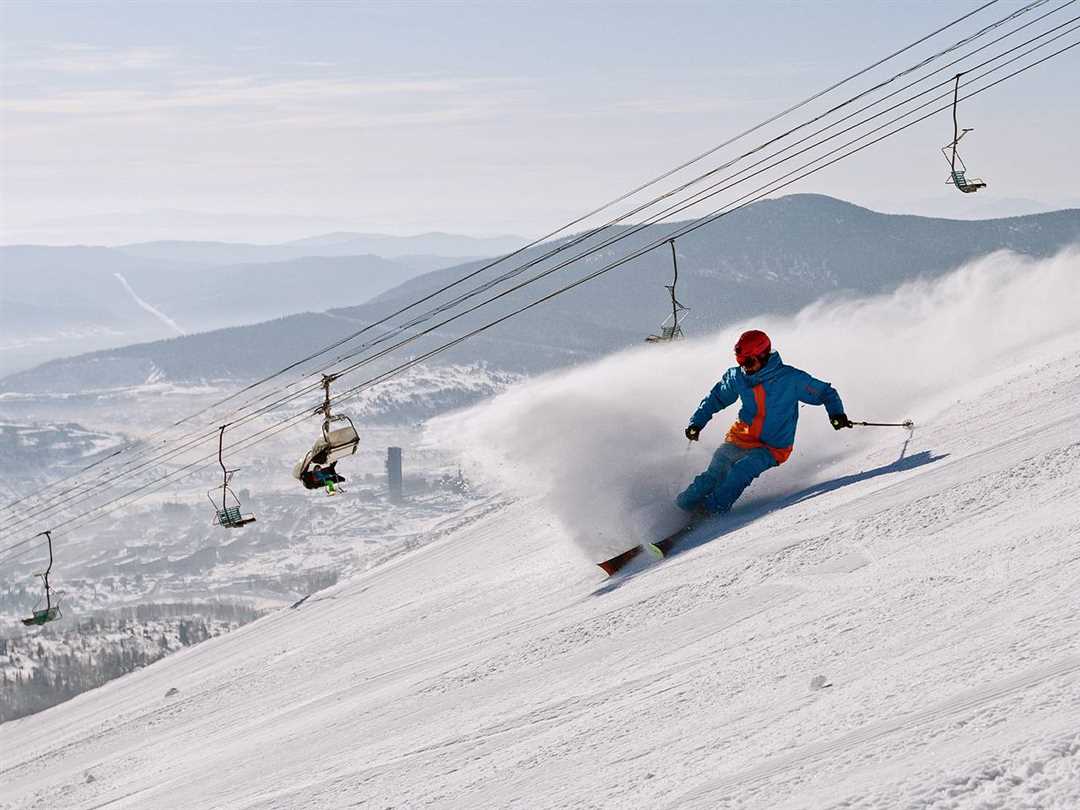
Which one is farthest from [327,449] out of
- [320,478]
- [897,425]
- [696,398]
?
[897,425]

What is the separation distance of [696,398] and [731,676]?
9.04m

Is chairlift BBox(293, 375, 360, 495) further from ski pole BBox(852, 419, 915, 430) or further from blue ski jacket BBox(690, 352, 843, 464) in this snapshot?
ski pole BBox(852, 419, 915, 430)

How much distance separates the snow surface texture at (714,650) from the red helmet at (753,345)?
1616 millimetres

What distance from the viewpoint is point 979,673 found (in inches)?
234

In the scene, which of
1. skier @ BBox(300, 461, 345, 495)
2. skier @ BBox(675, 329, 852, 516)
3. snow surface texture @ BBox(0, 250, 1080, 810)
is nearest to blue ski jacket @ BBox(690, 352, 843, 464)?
skier @ BBox(675, 329, 852, 516)

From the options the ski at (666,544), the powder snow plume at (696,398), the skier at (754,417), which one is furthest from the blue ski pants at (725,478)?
the powder snow plume at (696,398)

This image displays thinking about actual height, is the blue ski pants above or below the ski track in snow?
above

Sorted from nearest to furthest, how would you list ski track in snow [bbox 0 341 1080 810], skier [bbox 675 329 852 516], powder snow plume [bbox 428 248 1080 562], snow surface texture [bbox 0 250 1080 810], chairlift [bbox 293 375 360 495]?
ski track in snow [bbox 0 341 1080 810] < snow surface texture [bbox 0 250 1080 810] < skier [bbox 675 329 852 516] < powder snow plume [bbox 428 248 1080 562] < chairlift [bbox 293 375 360 495]

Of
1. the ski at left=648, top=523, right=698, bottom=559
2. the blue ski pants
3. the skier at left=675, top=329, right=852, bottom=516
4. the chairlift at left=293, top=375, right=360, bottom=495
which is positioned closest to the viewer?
the ski at left=648, top=523, right=698, bottom=559

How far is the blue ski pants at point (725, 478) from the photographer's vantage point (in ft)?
39.7

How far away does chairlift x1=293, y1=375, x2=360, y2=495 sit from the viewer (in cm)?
1489

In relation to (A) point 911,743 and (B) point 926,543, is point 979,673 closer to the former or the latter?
(A) point 911,743

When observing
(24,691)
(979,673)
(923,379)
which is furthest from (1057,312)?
(24,691)

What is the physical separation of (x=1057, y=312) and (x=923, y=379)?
3309mm
